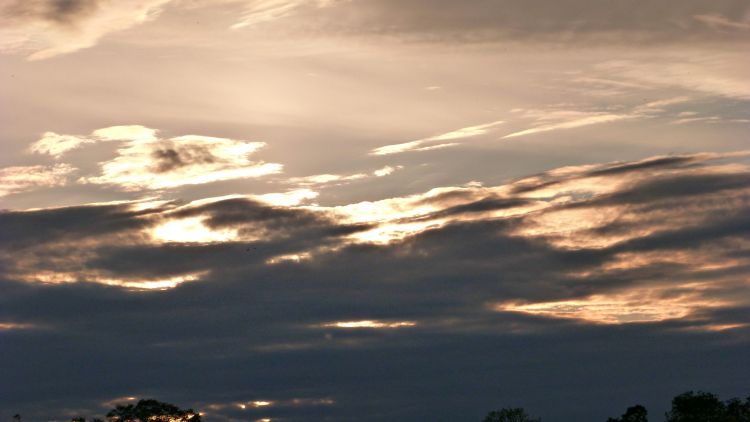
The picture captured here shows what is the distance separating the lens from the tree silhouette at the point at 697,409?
624ft

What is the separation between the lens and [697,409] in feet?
634

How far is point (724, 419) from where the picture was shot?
182 metres

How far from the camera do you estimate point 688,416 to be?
19250 cm

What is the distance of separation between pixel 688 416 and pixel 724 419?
36.2ft

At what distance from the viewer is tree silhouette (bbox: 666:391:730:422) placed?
624 ft
